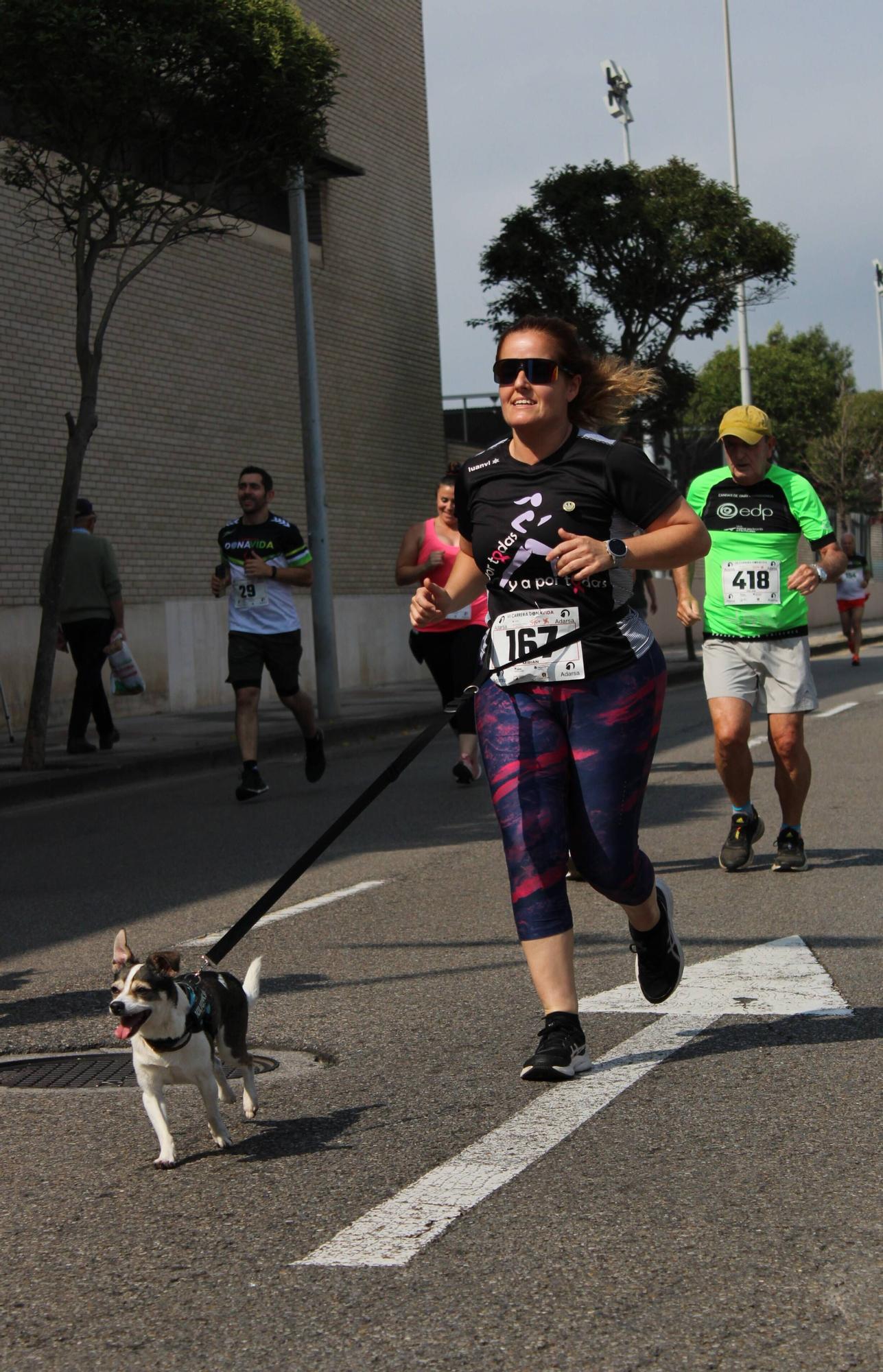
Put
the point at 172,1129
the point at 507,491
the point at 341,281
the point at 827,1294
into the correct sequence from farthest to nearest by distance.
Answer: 1. the point at 341,281
2. the point at 507,491
3. the point at 172,1129
4. the point at 827,1294

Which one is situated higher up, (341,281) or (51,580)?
(341,281)

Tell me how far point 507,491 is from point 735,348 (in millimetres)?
71322

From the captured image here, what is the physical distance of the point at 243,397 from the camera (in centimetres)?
2236

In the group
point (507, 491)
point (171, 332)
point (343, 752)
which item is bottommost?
point (343, 752)

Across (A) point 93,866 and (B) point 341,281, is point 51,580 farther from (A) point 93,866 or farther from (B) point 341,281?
(B) point 341,281

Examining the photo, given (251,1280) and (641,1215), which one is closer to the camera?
(251,1280)

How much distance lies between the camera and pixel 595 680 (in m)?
4.57

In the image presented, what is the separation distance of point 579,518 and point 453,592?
1.58 ft

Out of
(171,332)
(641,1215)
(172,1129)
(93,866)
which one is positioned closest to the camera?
(641,1215)

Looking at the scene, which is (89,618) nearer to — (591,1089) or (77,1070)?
(77,1070)

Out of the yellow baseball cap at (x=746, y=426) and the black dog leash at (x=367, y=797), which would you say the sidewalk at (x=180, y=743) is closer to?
the yellow baseball cap at (x=746, y=426)

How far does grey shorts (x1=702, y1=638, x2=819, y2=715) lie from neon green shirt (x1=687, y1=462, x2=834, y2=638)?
1.9 inches

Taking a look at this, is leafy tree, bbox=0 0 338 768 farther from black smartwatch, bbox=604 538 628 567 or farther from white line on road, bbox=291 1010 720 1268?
black smartwatch, bbox=604 538 628 567

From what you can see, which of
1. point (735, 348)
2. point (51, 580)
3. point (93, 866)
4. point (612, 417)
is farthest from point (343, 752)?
point (735, 348)
